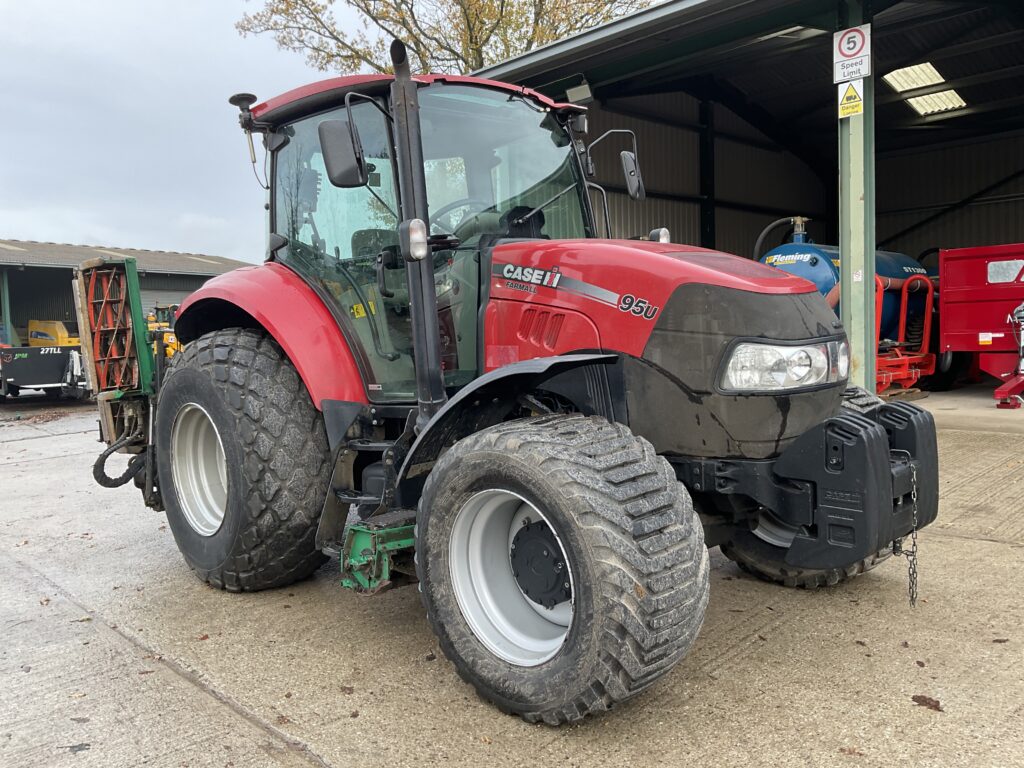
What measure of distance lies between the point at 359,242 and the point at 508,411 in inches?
43.2

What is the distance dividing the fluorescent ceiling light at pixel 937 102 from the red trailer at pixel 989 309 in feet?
24.0

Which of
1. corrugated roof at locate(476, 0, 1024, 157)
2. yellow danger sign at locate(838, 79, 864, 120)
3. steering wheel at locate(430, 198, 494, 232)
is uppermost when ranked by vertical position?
corrugated roof at locate(476, 0, 1024, 157)

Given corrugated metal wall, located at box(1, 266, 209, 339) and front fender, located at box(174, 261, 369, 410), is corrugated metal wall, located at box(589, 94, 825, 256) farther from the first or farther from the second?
corrugated metal wall, located at box(1, 266, 209, 339)

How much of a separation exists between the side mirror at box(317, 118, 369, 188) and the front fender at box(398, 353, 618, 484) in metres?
0.87

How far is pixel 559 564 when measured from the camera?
108 inches

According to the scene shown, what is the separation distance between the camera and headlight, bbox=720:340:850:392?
2.71 m

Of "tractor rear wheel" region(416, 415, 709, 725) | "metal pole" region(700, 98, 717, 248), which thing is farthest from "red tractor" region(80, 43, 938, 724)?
"metal pole" region(700, 98, 717, 248)

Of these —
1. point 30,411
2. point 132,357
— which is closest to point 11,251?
point 30,411

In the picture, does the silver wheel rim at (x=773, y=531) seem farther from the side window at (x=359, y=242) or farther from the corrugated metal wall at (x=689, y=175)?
the corrugated metal wall at (x=689, y=175)

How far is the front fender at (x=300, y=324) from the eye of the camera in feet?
11.9

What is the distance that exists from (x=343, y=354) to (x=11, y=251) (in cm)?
2526

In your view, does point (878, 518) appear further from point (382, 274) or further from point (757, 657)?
point (382, 274)

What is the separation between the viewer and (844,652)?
3176mm

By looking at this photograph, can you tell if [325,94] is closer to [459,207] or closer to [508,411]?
[459,207]
